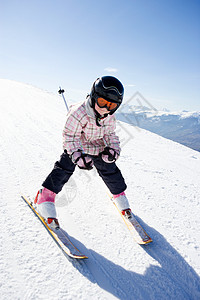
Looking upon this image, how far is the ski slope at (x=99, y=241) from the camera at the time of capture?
5.49 feet

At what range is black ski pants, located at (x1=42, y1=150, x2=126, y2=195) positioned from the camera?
2.57 metres

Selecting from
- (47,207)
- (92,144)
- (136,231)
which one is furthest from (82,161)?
(136,231)

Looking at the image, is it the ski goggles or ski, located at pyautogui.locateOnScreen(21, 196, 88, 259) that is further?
the ski goggles

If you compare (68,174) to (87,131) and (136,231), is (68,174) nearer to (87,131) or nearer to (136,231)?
(87,131)

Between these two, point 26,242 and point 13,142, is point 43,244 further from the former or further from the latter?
point 13,142

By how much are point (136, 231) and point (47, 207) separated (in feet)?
4.09

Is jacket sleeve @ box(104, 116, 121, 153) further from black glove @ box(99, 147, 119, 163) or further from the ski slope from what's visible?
the ski slope

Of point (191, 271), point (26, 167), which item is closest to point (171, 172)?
point (191, 271)

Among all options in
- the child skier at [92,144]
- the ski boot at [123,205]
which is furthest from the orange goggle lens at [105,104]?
the ski boot at [123,205]

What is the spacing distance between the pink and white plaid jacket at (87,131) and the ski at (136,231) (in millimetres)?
1036

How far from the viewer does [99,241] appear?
2213 millimetres

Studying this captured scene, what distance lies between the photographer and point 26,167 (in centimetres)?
377

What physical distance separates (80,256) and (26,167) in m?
2.42

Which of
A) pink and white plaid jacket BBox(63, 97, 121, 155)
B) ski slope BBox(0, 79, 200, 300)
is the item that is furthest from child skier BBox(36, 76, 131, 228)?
ski slope BBox(0, 79, 200, 300)
